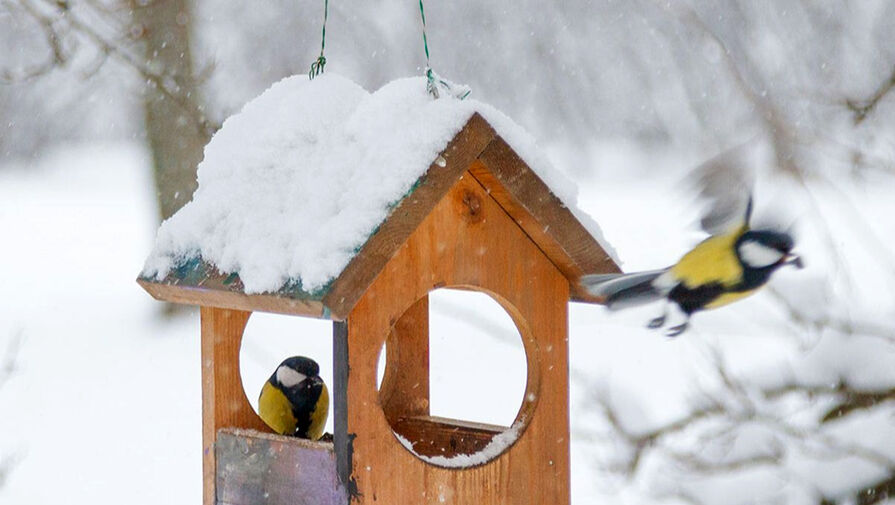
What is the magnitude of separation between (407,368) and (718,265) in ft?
2.33

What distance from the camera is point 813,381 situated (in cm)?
271

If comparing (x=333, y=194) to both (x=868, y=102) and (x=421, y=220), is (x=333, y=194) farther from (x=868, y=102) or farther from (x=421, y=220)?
(x=868, y=102)

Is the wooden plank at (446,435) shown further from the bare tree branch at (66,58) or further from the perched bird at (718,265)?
the bare tree branch at (66,58)

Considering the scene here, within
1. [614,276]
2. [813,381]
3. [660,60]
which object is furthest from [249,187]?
[660,60]

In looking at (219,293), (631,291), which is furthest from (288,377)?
(631,291)

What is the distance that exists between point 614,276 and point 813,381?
5.44ft

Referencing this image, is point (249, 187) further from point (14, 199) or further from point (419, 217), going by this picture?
point (14, 199)

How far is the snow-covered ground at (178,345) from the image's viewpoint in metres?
2.81

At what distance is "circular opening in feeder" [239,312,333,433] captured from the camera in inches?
164

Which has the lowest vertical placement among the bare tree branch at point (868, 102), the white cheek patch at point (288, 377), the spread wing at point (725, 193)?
the white cheek patch at point (288, 377)

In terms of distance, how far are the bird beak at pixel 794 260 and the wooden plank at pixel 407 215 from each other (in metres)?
0.39

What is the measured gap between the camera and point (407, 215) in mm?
1193

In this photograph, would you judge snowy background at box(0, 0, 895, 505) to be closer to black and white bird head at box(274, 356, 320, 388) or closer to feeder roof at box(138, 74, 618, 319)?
feeder roof at box(138, 74, 618, 319)

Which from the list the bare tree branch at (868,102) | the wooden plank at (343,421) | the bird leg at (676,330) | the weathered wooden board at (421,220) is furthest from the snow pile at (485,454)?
the bare tree branch at (868,102)
